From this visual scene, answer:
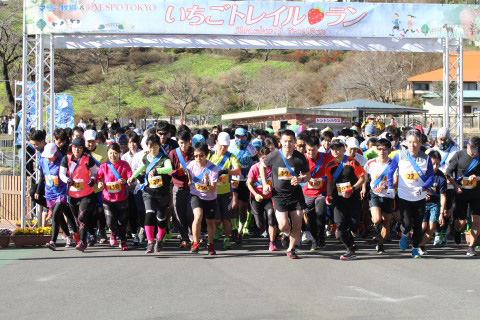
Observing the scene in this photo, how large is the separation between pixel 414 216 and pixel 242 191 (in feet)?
11.2

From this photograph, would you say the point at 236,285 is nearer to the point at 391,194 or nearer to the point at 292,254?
the point at 292,254

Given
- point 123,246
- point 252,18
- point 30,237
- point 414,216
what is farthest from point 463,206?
point 30,237

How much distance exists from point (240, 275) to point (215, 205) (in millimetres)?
2019

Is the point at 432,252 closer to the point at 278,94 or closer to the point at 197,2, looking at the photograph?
the point at 197,2

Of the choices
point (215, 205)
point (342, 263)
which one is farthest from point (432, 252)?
point (215, 205)

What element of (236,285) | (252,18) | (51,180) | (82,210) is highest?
(252,18)

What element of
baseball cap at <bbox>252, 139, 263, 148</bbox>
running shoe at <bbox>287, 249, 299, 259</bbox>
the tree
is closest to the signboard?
the tree

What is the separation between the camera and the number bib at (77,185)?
11602mm

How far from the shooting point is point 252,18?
15484mm

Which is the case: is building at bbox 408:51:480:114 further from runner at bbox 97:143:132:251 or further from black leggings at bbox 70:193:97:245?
black leggings at bbox 70:193:97:245

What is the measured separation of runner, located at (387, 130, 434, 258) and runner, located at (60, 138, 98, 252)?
482cm

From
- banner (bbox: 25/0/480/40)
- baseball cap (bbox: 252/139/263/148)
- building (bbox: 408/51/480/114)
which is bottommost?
baseball cap (bbox: 252/139/263/148)

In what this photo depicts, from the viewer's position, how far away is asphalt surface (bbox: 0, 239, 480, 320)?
7348 mm

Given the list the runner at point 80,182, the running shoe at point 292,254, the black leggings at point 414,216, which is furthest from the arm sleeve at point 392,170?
the runner at point 80,182
